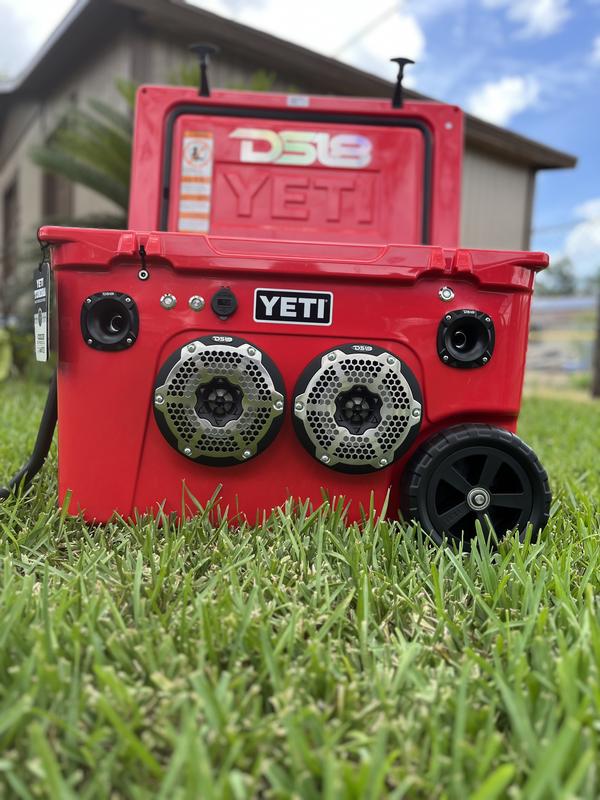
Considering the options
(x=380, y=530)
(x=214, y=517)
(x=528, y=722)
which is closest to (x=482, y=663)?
(x=528, y=722)

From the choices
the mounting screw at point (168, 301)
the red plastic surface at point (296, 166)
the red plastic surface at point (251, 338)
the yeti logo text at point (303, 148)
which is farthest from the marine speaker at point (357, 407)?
the yeti logo text at point (303, 148)

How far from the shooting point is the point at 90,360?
4.41ft

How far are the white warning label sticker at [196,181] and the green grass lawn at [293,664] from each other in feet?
3.05

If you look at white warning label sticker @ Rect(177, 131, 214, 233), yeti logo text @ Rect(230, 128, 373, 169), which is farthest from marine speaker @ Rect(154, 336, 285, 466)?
yeti logo text @ Rect(230, 128, 373, 169)

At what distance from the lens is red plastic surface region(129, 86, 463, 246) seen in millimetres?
1911

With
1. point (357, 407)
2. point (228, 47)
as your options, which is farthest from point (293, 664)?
point (228, 47)

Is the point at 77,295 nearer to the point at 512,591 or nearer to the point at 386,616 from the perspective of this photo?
the point at 386,616

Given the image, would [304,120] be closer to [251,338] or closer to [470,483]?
[251,338]

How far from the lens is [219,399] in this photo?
1344 mm

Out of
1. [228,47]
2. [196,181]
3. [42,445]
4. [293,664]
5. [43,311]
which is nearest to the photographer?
[293,664]

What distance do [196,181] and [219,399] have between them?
0.86 meters

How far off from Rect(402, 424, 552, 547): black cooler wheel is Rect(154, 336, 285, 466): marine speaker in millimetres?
312

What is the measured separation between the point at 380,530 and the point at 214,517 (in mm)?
344

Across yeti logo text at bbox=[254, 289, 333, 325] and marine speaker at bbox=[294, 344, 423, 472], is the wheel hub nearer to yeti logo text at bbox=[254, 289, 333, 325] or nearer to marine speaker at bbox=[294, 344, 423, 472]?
marine speaker at bbox=[294, 344, 423, 472]
